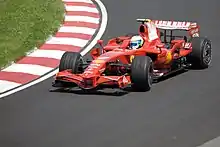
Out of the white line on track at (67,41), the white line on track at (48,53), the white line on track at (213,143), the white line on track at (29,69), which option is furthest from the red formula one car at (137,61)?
the white line on track at (213,143)

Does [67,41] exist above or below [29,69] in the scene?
above

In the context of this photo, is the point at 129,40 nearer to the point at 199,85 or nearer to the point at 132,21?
the point at 199,85

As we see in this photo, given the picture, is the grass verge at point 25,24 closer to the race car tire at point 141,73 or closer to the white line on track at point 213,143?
the race car tire at point 141,73

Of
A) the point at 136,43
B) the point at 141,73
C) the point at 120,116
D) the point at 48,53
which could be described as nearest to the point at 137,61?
the point at 141,73

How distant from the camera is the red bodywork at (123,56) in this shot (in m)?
10.5

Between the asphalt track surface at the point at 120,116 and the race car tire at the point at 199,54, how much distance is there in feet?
0.55

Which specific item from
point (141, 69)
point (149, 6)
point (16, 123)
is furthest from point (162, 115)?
point (149, 6)

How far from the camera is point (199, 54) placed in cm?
1216

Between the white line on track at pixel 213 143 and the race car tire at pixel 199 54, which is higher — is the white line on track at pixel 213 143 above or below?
below

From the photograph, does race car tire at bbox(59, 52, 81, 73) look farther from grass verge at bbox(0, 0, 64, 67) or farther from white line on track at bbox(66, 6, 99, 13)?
white line on track at bbox(66, 6, 99, 13)

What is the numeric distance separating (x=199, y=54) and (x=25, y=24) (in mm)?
5527

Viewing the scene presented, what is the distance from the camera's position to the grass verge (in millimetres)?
14070

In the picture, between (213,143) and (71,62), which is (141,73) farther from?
(213,143)

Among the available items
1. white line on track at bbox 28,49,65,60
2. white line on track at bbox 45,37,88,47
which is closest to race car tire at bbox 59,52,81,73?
white line on track at bbox 28,49,65,60
